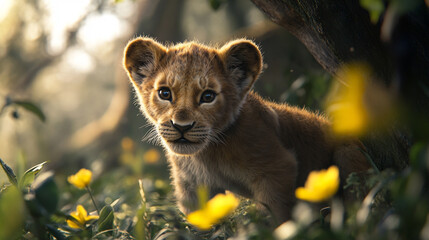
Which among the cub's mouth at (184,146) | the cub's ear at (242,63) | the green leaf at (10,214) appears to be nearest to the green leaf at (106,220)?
the cub's mouth at (184,146)

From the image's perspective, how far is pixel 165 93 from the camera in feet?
10.2

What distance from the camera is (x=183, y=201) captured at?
3396 mm

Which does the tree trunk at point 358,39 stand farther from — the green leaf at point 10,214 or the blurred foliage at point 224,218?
the green leaf at point 10,214

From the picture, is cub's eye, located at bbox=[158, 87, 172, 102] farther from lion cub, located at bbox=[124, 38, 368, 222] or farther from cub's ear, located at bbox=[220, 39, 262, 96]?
cub's ear, located at bbox=[220, 39, 262, 96]

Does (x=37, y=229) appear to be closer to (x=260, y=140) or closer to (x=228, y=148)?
(x=228, y=148)

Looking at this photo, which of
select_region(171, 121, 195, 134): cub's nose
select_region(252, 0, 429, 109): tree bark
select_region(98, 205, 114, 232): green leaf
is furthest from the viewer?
select_region(171, 121, 195, 134): cub's nose

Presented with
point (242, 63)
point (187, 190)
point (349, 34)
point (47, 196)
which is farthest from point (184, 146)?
point (349, 34)

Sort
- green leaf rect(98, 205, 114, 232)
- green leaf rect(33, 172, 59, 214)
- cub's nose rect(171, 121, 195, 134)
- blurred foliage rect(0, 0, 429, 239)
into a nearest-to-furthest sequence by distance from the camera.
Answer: blurred foliage rect(0, 0, 429, 239), green leaf rect(33, 172, 59, 214), green leaf rect(98, 205, 114, 232), cub's nose rect(171, 121, 195, 134)

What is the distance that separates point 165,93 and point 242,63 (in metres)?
0.69

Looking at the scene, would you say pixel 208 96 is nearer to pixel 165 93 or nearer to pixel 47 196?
pixel 165 93

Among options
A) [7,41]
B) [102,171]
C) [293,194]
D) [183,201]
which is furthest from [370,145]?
[7,41]

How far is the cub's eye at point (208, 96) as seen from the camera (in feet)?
10.1

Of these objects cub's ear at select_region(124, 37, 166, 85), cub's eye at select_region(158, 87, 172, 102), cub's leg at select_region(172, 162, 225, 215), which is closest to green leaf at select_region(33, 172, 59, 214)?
cub's eye at select_region(158, 87, 172, 102)

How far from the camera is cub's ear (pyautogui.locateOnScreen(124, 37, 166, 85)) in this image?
3354mm
